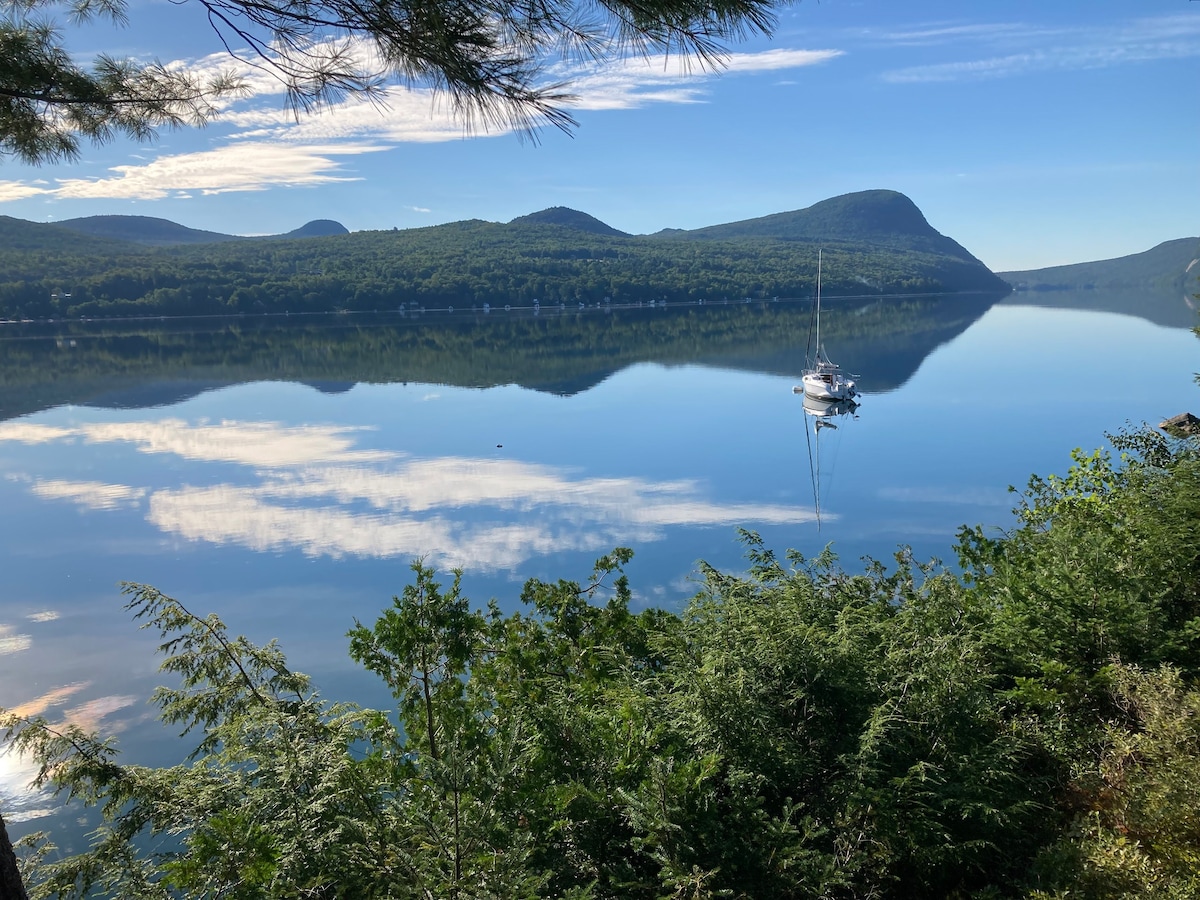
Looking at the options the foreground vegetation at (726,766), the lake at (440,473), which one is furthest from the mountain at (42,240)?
the foreground vegetation at (726,766)

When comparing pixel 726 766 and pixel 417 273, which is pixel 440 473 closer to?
pixel 726 766

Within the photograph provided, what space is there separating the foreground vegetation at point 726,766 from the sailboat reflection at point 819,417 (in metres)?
18.6

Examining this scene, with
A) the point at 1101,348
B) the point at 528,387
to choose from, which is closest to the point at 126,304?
the point at 528,387

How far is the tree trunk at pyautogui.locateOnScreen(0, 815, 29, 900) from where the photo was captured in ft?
9.11

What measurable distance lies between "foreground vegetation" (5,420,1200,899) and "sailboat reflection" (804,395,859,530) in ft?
60.9

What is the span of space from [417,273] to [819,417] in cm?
8619

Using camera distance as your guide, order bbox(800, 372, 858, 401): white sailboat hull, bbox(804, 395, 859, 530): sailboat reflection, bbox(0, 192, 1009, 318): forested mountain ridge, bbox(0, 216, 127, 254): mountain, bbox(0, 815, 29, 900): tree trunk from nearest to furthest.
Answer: bbox(0, 815, 29, 900): tree trunk → bbox(804, 395, 859, 530): sailboat reflection → bbox(800, 372, 858, 401): white sailboat hull → bbox(0, 192, 1009, 318): forested mountain ridge → bbox(0, 216, 127, 254): mountain

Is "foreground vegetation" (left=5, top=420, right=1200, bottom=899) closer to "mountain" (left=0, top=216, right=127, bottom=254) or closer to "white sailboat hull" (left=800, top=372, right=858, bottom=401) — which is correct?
"white sailboat hull" (left=800, top=372, right=858, bottom=401)

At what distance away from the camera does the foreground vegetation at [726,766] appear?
110 inches

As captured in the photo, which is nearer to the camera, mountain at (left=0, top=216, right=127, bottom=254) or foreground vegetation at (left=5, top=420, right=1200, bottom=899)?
foreground vegetation at (left=5, top=420, right=1200, bottom=899)

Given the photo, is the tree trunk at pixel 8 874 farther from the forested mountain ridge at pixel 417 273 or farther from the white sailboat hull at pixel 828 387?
the forested mountain ridge at pixel 417 273

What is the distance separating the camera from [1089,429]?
2666 cm

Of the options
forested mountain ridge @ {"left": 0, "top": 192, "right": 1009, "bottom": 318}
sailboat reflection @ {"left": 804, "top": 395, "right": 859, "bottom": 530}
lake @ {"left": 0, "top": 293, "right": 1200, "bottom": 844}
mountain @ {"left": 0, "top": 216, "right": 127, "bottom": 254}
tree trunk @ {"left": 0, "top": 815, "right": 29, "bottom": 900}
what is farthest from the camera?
mountain @ {"left": 0, "top": 216, "right": 127, "bottom": 254}

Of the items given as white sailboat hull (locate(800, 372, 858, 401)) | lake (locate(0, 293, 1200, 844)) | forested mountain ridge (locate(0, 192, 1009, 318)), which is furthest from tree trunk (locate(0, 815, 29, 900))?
forested mountain ridge (locate(0, 192, 1009, 318))
